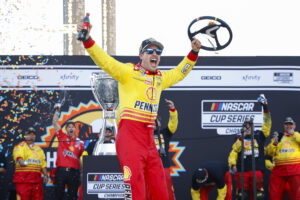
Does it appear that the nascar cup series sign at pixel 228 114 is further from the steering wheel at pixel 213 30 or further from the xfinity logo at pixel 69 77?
the steering wheel at pixel 213 30

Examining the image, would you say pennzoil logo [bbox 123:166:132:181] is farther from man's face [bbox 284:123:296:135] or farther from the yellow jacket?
man's face [bbox 284:123:296:135]

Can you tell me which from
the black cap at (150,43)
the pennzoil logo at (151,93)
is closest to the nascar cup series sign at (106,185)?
the pennzoil logo at (151,93)

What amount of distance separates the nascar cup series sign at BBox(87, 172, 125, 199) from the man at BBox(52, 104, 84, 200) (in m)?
3.15

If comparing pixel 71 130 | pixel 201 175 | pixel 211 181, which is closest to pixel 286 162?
pixel 211 181

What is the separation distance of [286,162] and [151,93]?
14.4ft

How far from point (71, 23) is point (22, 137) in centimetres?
501

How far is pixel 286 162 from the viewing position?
26.1 feet

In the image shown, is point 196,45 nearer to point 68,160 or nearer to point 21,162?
point 68,160

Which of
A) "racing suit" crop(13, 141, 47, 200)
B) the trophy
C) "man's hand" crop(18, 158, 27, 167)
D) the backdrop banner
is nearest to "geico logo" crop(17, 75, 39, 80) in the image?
the backdrop banner

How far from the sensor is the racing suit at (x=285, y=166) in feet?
25.9

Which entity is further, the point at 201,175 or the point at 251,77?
the point at 251,77

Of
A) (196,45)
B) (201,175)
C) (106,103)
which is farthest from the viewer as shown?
(201,175)

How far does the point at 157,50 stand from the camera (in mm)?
4328

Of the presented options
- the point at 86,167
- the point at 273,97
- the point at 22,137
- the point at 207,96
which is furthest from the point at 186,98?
the point at 86,167
